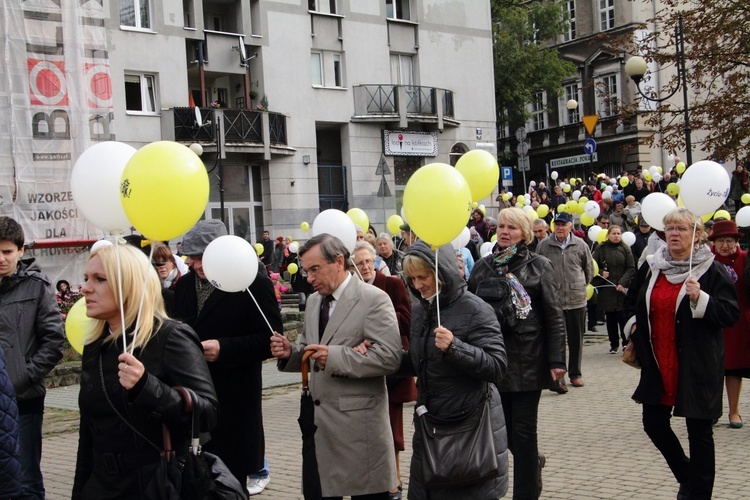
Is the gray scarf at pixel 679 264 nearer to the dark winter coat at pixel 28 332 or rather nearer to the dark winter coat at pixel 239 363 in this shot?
the dark winter coat at pixel 239 363

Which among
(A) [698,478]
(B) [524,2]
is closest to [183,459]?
(A) [698,478]

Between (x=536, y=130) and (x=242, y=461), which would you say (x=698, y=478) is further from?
(x=536, y=130)

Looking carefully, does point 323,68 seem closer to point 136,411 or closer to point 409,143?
point 409,143

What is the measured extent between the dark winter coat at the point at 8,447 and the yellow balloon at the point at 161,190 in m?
0.95

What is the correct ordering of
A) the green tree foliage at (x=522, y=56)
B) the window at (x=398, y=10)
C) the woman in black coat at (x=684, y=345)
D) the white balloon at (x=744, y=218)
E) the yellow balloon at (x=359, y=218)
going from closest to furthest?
the woman in black coat at (x=684, y=345)
the yellow balloon at (x=359, y=218)
the white balloon at (x=744, y=218)
the window at (x=398, y=10)
the green tree foliage at (x=522, y=56)

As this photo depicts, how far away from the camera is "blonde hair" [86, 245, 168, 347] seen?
12.5ft

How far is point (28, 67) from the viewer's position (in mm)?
19203

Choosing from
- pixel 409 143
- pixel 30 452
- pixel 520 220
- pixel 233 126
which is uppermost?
pixel 233 126

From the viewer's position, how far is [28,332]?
232 inches

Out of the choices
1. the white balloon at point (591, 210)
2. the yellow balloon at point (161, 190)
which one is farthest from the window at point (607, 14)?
the yellow balloon at point (161, 190)

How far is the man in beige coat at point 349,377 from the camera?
17.1 feet

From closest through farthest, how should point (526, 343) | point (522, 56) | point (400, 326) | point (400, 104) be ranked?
point (526, 343)
point (400, 326)
point (400, 104)
point (522, 56)

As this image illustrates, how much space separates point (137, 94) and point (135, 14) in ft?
8.28

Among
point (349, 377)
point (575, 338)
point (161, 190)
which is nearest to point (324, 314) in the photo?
point (349, 377)
